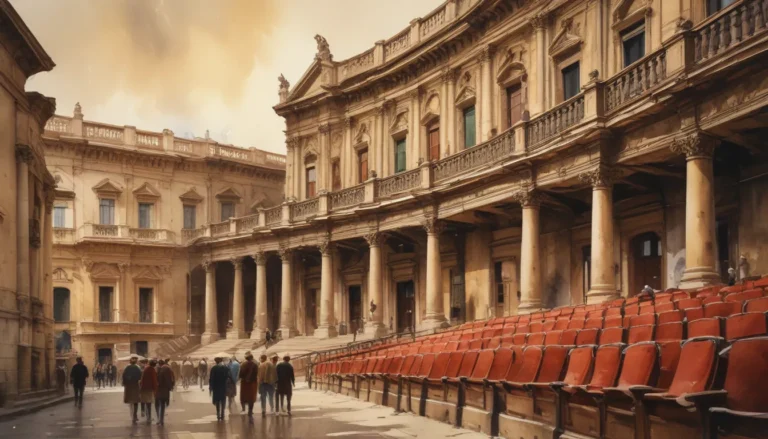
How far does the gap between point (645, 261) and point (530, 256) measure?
10.4 ft

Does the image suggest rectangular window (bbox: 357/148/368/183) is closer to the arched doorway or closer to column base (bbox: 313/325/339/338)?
column base (bbox: 313/325/339/338)

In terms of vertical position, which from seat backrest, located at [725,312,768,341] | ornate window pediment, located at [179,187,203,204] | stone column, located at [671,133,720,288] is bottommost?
seat backrest, located at [725,312,768,341]

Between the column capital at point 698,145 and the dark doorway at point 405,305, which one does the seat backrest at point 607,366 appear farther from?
the dark doorway at point 405,305

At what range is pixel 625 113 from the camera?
A: 55.7 ft

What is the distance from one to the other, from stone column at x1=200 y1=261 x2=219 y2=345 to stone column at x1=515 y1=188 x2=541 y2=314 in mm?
23714

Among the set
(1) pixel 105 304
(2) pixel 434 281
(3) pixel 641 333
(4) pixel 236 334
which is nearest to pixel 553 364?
(3) pixel 641 333

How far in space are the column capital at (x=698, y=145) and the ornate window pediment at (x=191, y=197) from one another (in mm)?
35787

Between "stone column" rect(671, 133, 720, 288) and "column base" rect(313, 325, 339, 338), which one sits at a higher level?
"stone column" rect(671, 133, 720, 288)

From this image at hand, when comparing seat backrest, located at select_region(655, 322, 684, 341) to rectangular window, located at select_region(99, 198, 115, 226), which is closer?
seat backrest, located at select_region(655, 322, 684, 341)

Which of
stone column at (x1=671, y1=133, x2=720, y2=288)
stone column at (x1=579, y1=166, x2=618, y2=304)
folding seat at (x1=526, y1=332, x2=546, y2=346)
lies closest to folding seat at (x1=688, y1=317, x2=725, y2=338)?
folding seat at (x1=526, y1=332, x2=546, y2=346)

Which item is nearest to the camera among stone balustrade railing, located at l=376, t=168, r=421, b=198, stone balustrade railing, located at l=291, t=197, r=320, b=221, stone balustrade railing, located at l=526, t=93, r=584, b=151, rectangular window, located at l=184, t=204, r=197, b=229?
stone balustrade railing, located at l=526, t=93, r=584, b=151

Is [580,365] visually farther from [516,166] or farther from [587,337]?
[516,166]

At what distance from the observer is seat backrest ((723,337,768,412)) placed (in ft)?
16.2

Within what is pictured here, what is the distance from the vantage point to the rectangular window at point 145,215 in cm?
4544
